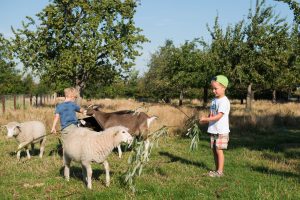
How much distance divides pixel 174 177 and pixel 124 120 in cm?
425

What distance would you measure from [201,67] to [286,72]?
7.00m

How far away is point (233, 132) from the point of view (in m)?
16.2

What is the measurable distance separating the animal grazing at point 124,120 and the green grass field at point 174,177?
94 centimetres

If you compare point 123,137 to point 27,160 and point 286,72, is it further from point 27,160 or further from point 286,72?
point 286,72

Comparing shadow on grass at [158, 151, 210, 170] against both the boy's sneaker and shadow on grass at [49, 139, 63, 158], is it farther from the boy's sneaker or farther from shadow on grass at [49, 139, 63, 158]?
shadow on grass at [49, 139, 63, 158]

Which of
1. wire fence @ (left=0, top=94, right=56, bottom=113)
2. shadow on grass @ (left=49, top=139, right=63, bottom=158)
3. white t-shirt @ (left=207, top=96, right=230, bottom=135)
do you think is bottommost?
shadow on grass @ (left=49, top=139, right=63, bottom=158)

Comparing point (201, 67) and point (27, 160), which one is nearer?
point (27, 160)

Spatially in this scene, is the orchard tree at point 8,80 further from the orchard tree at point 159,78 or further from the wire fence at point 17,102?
the orchard tree at point 159,78

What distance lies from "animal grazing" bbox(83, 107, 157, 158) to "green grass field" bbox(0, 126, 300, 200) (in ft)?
3.08

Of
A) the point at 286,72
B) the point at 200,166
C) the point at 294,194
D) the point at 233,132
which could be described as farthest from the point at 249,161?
the point at 286,72

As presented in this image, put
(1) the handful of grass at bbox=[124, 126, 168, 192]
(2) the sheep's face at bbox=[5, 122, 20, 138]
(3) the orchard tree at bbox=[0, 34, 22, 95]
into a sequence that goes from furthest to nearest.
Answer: (3) the orchard tree at bbox=[0, 34, 22, 95], (2) the sheep's face at bbox=[5, 122, 20, 138], (1) the handful of grass at bbox=[124, 126, 168, 192]

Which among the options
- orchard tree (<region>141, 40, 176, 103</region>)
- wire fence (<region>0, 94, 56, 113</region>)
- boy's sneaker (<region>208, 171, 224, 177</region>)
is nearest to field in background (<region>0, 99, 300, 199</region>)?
boy's sneaker (<region>208, 171, 224, 177</region>)

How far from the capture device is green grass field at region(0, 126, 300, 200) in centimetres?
634

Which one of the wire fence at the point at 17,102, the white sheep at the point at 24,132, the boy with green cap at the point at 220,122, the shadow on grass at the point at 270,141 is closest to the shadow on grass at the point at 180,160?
the boy with green cap at the point at 220,122
